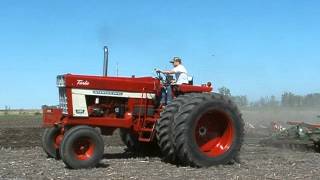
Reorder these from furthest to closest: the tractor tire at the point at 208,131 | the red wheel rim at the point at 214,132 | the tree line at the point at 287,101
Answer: the tree line at the point at 287,101 → the red wheel rim at the point at 214,132 → the tractor tire at the point at 208,131

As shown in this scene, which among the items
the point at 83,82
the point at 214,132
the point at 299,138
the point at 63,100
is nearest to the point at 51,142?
the point at 63,100

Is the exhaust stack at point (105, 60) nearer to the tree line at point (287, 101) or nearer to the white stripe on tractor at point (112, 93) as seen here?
the white stripe on tractor at point (112, 93)

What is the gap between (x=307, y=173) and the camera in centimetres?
1085

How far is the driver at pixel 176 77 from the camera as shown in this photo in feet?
42.1

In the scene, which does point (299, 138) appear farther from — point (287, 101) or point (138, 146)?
point (287, 101)

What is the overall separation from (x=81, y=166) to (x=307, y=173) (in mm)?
4194

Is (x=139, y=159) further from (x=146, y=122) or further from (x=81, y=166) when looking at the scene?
(x=81, y=166)

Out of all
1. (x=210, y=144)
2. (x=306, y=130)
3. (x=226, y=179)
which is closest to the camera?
(x=226, y=179)

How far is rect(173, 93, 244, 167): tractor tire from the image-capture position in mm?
11805

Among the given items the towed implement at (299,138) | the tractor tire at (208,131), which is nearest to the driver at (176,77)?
the tractor tire at (208,131)

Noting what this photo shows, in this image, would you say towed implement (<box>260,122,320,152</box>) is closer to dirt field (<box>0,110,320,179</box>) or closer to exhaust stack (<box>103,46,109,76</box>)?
dirt field (<box>0,110,320,179</box>)

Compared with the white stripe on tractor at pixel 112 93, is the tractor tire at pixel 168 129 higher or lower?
lower

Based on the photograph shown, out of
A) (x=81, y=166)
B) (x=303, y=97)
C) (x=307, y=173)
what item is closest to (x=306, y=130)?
(x=307, y=173)

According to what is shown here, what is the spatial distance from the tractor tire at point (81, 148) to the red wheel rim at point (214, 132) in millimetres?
2262
